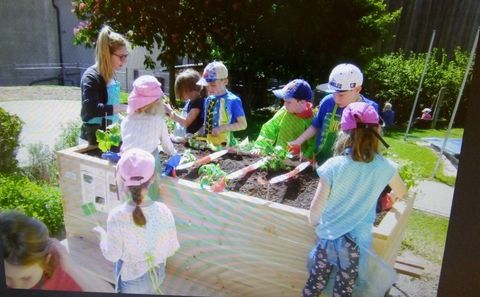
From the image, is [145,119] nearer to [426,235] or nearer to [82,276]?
[82,276]

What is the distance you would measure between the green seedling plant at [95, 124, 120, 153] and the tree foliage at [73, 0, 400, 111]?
0.31m

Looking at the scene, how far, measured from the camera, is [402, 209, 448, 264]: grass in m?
1.44

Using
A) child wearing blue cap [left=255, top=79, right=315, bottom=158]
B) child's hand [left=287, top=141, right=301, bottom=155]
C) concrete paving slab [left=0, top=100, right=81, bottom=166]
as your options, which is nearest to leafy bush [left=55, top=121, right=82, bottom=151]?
concrete paving slab [left=0, top=100, right=81, bottom=166]

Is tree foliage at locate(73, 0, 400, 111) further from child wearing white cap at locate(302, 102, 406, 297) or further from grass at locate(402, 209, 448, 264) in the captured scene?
grass at locate(402, 209, 448, 264)

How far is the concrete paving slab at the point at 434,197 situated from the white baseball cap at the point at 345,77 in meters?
0.44

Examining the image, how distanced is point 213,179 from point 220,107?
14.8 inches

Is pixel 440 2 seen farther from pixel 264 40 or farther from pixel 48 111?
pixel 48 111

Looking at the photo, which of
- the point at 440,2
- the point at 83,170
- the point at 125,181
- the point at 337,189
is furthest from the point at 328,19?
the point at 83,170

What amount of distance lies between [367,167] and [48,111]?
1.29m

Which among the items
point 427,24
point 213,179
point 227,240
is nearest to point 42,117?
point 213,179

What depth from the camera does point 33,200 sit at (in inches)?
68.1

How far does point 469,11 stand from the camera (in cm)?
124

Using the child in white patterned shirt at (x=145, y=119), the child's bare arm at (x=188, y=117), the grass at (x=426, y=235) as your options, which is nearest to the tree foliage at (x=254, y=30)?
the child in white patterned shirt at (x=145, y=119)

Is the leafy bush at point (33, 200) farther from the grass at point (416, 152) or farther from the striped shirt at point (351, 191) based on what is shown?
the grass at point (416, 152)
